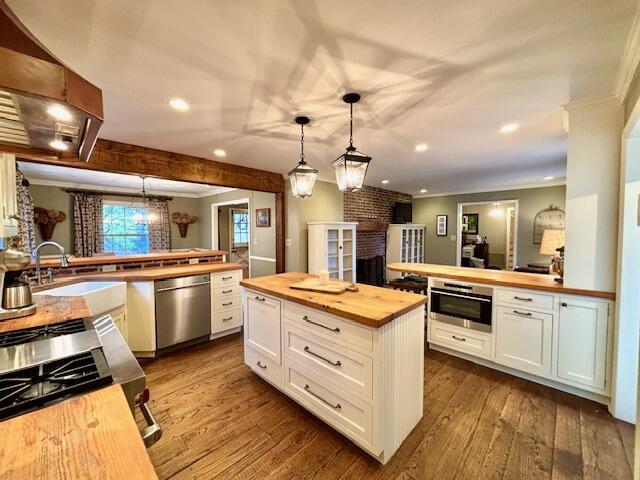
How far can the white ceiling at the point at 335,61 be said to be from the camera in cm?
116

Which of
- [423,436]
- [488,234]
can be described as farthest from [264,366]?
[488,234]

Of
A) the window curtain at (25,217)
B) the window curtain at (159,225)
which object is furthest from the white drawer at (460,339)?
the window curtain at (159,225)

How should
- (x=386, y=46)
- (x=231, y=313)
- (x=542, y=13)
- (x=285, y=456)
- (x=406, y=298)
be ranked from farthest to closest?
(x=231, y=313) → (x=406, y=298) → (x=285, y=456) → (x=386, y=46) → (x=542, y=13)

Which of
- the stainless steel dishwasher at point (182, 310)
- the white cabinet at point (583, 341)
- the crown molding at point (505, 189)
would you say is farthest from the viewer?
the crown molding at point (505, 189)

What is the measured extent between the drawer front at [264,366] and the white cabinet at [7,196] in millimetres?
1895

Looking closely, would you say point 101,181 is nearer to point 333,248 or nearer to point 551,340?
point 333,248

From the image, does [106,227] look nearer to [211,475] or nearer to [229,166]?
[229,166]

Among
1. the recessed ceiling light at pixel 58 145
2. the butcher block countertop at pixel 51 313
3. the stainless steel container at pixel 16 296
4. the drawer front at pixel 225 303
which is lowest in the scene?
the drawer front at pixel 225 303

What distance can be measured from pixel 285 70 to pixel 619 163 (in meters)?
2.49

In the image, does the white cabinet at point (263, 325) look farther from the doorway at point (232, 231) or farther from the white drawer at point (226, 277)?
the doorway at point (232, 231)

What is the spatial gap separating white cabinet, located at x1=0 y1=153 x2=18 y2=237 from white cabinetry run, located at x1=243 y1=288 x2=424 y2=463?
1747mm

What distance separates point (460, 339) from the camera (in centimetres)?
275

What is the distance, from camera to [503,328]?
2457 mm

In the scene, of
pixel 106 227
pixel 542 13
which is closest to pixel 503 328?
pixel 542 13
